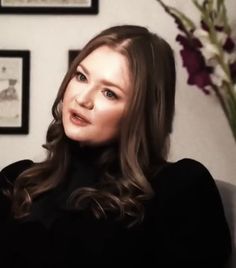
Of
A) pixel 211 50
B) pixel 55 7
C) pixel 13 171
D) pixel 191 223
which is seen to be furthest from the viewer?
pixel 55 7

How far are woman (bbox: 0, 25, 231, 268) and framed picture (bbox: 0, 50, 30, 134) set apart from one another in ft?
1.34

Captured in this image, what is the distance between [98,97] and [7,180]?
36 centimetres

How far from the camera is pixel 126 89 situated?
39.3 inches

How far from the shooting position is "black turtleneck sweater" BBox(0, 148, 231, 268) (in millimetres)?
968

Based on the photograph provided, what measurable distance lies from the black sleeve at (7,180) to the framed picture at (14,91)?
0.26 m

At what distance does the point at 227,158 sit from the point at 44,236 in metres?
0.69

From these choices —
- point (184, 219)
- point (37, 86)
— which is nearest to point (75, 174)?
point (184, 219)

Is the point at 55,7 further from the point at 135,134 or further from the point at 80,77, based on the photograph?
the point at 135,134

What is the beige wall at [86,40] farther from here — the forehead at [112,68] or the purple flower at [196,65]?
the forehead at [112,68]

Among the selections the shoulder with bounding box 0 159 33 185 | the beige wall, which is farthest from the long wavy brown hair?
the beige wall

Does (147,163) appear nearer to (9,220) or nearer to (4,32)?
(9,220)

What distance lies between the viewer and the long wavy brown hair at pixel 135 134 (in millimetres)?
998

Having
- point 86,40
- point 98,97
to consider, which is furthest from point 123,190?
point 86,40

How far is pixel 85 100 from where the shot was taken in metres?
0.98
